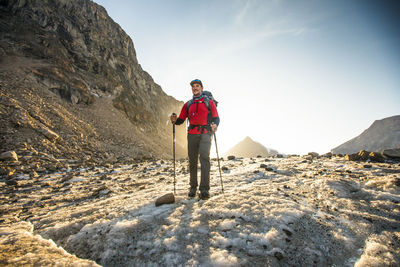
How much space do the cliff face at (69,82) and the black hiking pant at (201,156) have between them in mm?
11179

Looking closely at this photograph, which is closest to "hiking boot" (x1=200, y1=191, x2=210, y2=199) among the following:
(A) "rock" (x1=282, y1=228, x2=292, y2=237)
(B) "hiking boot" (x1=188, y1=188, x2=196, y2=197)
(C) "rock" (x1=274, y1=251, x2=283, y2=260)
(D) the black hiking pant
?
(D) the black hiking pant

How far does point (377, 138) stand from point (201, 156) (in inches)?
6702

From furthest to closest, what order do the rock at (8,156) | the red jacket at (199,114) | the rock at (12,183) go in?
the rock at (8,156) → the rock at (12,183) → the red jacket at (199,114)

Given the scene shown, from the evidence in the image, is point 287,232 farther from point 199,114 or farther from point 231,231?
point 199,114

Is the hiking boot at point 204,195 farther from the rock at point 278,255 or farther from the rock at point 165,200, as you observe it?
the rock at point 278,255

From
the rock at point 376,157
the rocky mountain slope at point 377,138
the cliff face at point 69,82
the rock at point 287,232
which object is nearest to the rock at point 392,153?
the rock at point 376,157

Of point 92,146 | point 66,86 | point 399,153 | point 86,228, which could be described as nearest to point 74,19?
point 66,86

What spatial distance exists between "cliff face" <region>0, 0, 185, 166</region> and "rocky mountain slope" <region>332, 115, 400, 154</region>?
140321 millimetres

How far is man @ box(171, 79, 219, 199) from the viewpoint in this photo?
14.6 feet

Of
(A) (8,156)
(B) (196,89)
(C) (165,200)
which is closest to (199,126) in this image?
(B) (196,89)

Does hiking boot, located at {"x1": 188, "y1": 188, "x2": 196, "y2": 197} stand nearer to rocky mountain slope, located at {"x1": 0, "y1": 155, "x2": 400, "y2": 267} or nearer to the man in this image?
the man

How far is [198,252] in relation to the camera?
2064 mm

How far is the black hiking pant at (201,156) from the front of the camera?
4230mm

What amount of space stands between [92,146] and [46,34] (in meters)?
28.5
